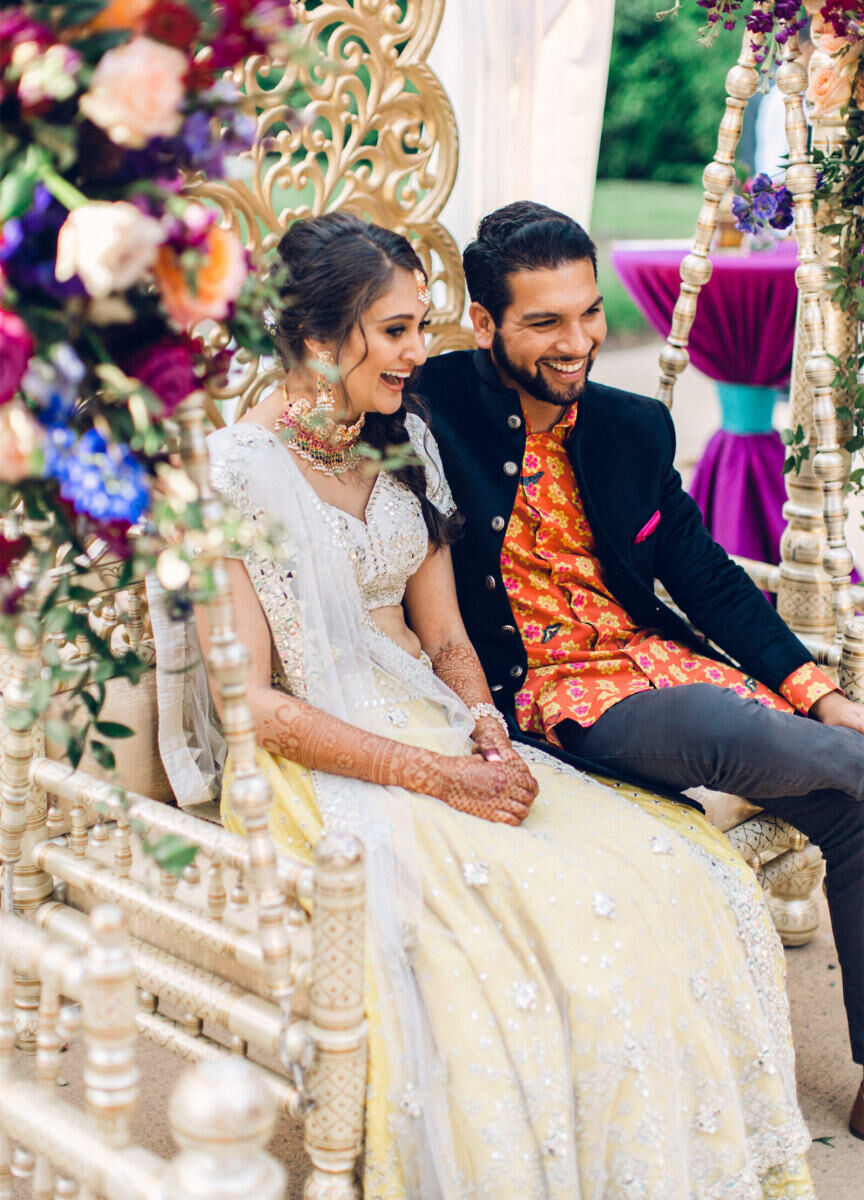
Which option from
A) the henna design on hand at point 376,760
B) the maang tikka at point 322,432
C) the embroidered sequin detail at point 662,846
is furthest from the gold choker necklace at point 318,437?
the embroidered sequin detail at point 662,846

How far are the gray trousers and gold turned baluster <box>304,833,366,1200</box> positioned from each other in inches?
31.8

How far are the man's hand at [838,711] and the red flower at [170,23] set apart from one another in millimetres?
1540

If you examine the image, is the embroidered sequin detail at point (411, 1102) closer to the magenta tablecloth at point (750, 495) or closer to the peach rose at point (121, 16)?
the peach rose at point (121, 16)

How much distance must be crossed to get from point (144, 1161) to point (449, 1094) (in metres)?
0.48

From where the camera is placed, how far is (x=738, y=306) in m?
4.08

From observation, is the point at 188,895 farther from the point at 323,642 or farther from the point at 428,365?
the point at 428,365

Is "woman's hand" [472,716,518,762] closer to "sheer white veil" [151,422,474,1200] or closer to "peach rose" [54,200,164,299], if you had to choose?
"sheer white veil" [151,422,474,1200]

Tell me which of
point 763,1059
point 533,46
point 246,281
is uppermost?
point 533,46

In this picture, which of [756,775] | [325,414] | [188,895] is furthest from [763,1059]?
[325,414]

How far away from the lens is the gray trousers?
2.00m

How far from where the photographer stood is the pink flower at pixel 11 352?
1057 mm

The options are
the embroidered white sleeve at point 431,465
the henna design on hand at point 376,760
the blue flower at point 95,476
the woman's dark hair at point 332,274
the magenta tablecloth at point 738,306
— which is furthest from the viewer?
the magenta tablecloth at point 738,306

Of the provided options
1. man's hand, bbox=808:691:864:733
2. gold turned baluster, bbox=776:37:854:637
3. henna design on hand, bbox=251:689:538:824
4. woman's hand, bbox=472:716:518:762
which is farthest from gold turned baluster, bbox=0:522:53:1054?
gold turned baluster, bbox=776:37:854:637

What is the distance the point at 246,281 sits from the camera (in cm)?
117
